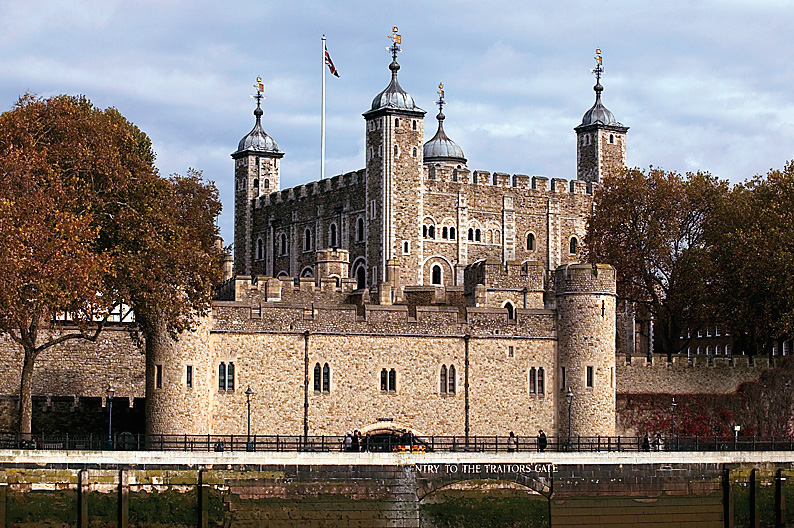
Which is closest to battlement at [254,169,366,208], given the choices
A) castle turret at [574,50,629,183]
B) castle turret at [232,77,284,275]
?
castle turret at [232,77,284,275]

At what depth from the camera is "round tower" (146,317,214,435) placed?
55344mm

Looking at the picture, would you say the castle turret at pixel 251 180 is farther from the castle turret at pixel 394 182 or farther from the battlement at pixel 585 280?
the battlement at pixel 585 280

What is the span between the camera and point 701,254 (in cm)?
7469

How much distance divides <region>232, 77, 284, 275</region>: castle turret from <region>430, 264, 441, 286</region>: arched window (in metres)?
18.3

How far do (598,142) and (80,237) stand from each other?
Result: 58.5m

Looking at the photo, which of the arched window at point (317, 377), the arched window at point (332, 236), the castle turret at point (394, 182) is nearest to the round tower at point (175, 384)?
the arched window at point (317, 377)

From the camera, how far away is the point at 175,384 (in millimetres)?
55438

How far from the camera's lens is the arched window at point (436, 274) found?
9456 centimetres

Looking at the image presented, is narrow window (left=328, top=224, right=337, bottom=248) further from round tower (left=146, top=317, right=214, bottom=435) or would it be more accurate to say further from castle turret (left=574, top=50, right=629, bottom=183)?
round tower (left=146, top=317, right=214, bottom=435)

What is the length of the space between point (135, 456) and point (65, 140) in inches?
526

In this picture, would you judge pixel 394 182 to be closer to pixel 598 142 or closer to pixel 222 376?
pixel 598 142

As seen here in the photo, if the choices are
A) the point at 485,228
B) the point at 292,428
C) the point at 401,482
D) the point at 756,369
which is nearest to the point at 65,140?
the point at 292,428

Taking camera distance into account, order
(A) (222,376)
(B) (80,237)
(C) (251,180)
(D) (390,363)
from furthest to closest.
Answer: (C) (251,180), (D) (390,363), (A) (222,376), (B) (80,237)

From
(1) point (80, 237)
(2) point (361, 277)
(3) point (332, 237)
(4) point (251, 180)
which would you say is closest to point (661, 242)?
(2) point (361, 277)
